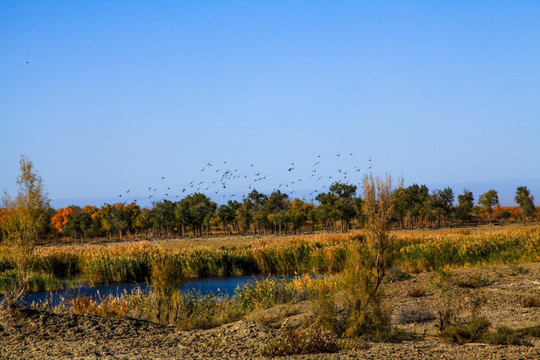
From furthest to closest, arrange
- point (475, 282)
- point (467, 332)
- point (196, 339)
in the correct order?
1. point (475, 282)
2. point (196, 339)
3. point (467, 332)

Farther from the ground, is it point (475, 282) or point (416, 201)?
point (416, 201)

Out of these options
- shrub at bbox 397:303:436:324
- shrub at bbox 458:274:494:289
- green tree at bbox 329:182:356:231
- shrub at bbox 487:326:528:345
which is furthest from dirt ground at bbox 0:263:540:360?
green tree at bbox 329:182:356:231

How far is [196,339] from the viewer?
1129 cm

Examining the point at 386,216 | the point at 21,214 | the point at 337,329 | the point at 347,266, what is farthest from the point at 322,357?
the point at 21,214

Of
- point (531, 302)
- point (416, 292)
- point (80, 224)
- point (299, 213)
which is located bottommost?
point (531, 302)

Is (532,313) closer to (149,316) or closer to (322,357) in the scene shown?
(322,357)

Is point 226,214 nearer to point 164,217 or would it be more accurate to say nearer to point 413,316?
point 164,217

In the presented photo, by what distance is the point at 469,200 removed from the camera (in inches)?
3541

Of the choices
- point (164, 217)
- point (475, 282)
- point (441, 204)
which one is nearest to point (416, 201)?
point (441, 204)

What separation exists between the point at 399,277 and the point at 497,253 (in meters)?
11.8

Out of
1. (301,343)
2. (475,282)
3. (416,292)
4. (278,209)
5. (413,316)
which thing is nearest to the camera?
(301,343)

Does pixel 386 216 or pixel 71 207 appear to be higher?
pixel 71 207

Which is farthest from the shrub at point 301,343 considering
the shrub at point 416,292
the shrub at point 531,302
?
the shrub at point 416,292

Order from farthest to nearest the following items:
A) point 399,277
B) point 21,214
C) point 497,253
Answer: point 497,253
point 399,277
point 21,214
